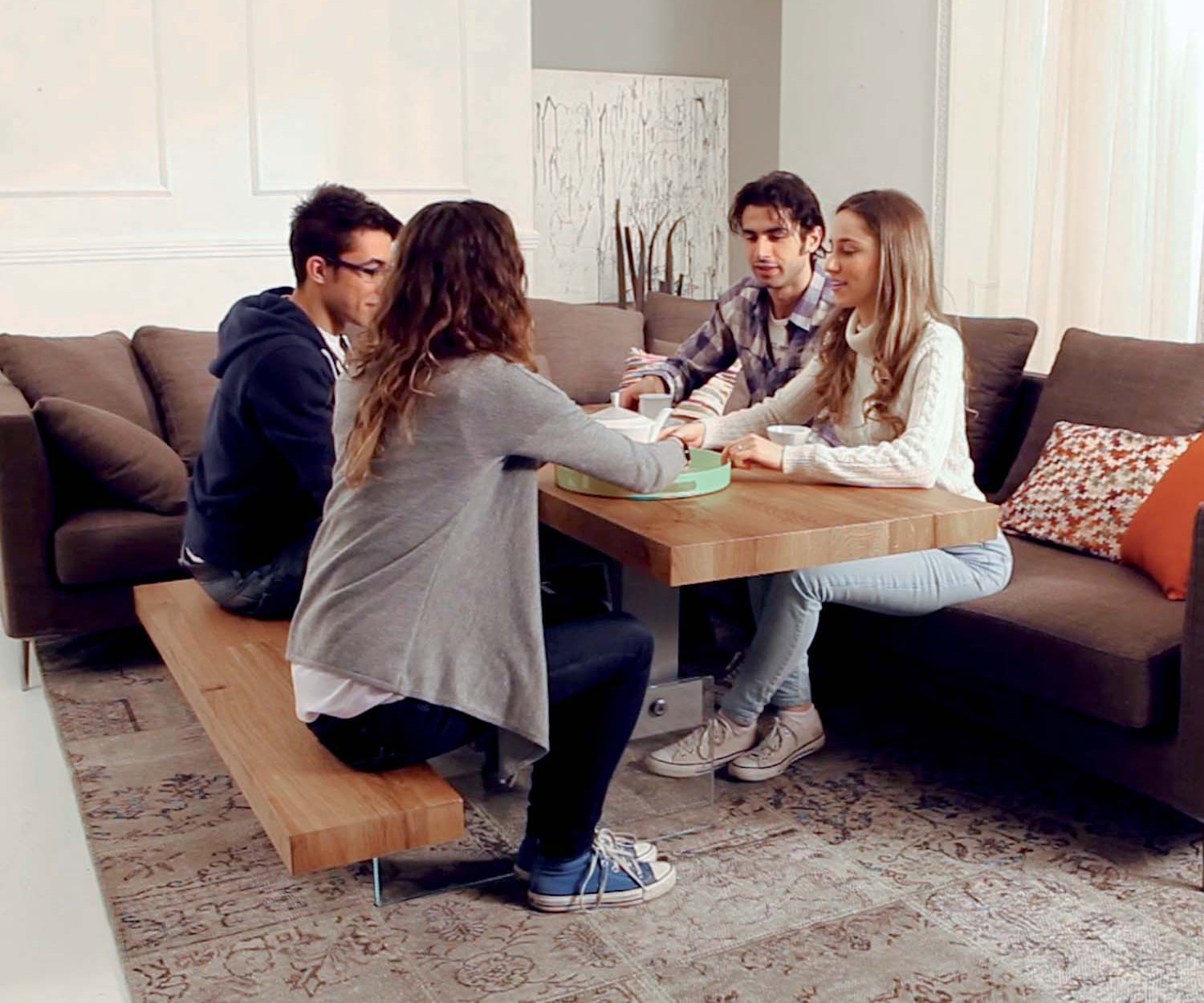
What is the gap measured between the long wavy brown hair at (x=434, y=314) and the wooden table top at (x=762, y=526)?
355 millimetres

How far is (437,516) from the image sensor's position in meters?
1.96

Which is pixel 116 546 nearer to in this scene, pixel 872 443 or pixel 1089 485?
pixel 872 443

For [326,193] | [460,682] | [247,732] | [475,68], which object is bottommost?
[247,732]

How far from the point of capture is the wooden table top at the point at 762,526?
6.88 ft

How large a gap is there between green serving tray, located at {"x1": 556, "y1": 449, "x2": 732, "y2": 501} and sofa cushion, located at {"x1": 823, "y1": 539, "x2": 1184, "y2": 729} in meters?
0.59

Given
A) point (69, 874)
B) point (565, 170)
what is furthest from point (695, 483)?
point (565, 170)

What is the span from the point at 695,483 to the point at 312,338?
762 millimetres

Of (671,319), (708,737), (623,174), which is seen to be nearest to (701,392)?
(708,737)

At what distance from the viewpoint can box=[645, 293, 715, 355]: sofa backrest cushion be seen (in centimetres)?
474

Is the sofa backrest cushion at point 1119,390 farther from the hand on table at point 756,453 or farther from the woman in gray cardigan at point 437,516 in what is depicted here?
the woman in gray cardigan at point 437,516

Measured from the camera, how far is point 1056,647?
252cm

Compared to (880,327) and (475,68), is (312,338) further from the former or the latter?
(475,68)

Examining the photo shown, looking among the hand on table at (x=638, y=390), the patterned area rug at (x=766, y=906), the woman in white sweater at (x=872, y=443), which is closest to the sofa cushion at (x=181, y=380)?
the patterned area rug at (x=766, y=906)

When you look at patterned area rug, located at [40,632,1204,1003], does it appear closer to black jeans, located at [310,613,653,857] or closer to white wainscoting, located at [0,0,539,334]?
black jeans, located at [310,613,653,857]
